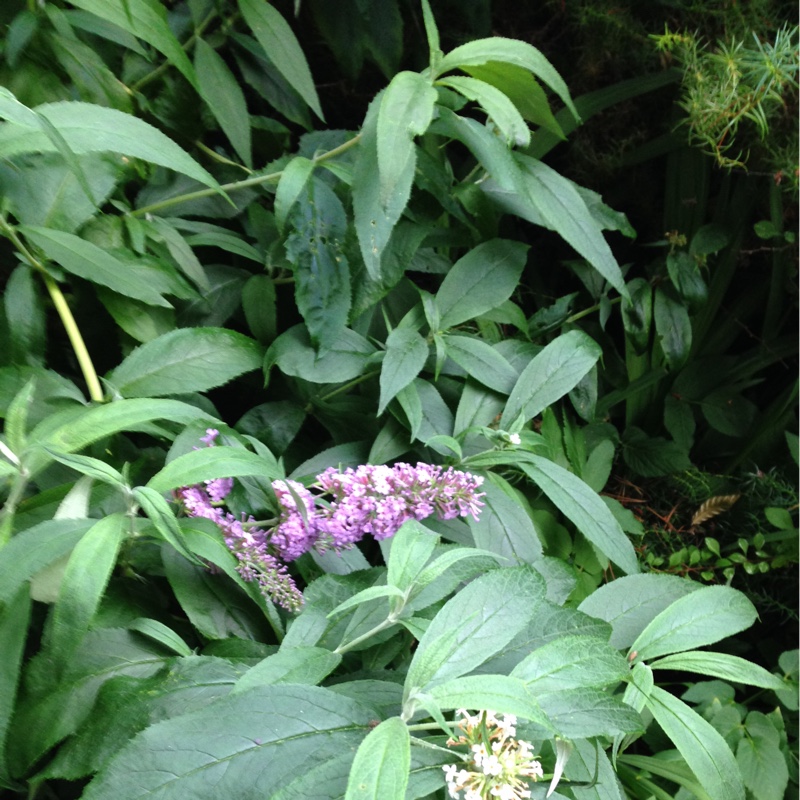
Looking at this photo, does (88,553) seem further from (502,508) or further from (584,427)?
(584,427)

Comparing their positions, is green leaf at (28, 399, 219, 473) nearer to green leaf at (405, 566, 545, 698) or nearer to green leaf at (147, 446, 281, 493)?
green leaf at (147, 446, 281, 493)

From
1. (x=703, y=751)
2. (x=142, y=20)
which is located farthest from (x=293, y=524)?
(x=142, y=20)

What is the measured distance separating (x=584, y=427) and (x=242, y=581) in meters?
0.57

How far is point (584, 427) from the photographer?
995 millimetres

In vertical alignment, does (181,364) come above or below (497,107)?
below

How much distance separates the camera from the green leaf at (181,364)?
64 cm

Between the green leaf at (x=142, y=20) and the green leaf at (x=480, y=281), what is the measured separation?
329 millimetres

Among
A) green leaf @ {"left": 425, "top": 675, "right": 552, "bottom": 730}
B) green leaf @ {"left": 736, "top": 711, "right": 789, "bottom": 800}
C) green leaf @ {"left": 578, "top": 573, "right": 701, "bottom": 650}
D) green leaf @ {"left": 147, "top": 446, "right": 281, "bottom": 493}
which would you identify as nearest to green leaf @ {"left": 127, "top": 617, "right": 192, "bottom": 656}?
green leaf @ {"left": 147, "top": 446, "right": 281, "bottom": 493}

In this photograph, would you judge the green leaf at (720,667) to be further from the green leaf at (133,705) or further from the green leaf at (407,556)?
the green leaf at (133,705)

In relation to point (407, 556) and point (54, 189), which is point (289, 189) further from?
point (407, 556)

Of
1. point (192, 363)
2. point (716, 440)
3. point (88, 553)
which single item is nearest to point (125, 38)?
point (192, 363)

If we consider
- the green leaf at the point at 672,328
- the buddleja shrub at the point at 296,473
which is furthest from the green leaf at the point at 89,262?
the green leaf at the point at 672,328

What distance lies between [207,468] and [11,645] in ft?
0.53

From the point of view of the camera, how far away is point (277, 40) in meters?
0.82
